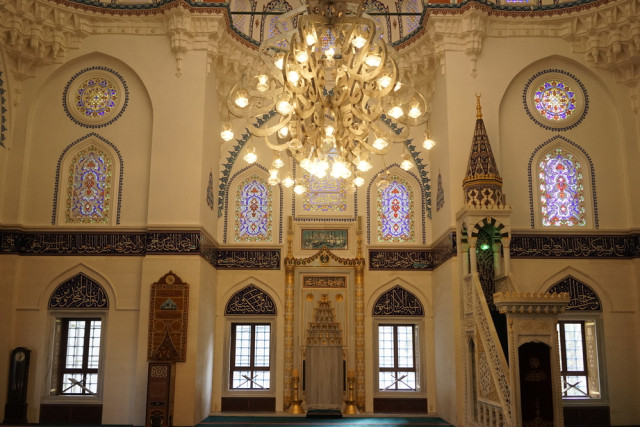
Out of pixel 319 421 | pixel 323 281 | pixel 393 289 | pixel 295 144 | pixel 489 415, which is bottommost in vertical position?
pixel 319 421

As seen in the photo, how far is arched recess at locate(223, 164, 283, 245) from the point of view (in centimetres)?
933

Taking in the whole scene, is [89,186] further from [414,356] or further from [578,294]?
[578,294]

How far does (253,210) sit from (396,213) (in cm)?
206

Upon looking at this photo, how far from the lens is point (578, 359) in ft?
27.0

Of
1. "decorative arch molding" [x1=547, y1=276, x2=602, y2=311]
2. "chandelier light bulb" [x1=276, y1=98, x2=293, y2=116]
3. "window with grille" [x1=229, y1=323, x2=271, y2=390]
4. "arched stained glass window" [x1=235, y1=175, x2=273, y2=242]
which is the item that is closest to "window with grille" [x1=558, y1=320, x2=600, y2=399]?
"decorative arch molding" [x1=547, y1=276, x2=602, y2=311]

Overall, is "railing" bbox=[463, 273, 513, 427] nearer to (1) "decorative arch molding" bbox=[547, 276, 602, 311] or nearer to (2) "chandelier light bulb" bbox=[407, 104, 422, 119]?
(1) "decorative arch molding" bbox=[547, 276, 602, 311]

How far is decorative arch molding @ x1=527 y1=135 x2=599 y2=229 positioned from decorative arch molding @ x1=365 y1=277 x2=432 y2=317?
1.83 m

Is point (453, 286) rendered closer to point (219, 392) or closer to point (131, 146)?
point (219, 392)

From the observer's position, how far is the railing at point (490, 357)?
616cm

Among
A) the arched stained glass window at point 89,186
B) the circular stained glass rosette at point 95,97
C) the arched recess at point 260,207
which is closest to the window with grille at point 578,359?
the arched recess at point 260,207

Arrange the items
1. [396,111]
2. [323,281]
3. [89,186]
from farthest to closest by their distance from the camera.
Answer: [323,281]
[89,186]
[396,111]

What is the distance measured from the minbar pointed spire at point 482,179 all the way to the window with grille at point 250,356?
3462 mm

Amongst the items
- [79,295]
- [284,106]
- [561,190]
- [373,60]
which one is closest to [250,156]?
[284,106]

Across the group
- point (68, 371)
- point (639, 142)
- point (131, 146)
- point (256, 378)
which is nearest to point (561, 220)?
point (639, 142)
